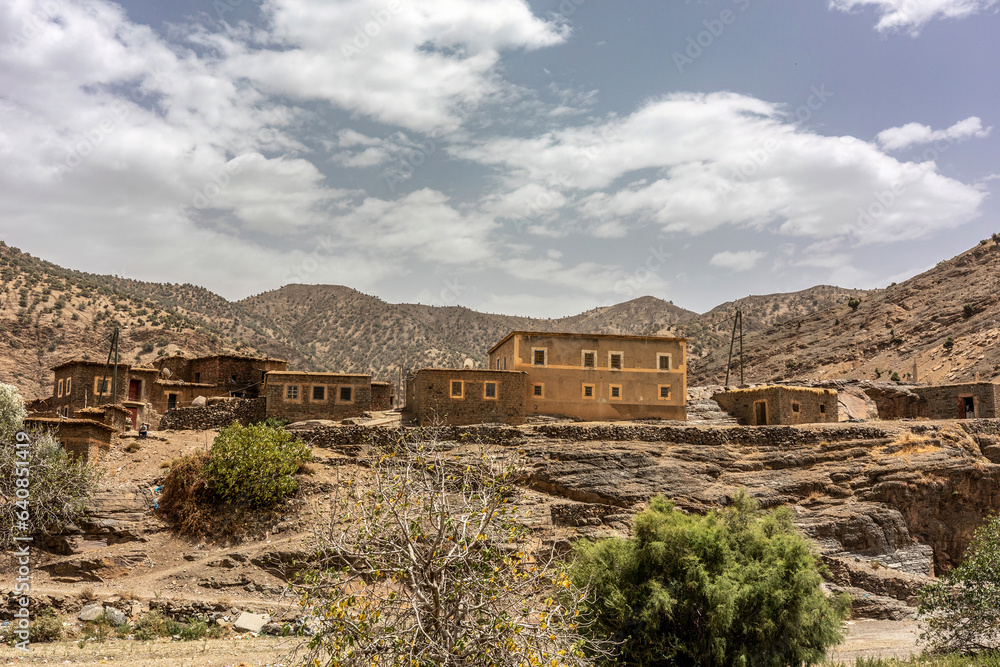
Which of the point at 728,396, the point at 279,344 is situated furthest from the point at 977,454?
the point at 279,344

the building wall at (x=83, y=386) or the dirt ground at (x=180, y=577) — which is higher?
the building wall at (x=83, y=386)

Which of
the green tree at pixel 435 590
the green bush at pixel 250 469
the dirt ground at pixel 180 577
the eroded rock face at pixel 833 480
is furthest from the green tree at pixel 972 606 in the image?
the green bush at pixel 250 469

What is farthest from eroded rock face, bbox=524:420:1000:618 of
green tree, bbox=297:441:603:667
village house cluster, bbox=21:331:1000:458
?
green tree, bbox=297:441:603:667

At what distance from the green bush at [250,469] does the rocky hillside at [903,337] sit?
4365 centimetres

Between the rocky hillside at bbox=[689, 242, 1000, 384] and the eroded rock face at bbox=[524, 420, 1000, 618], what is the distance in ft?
70.4

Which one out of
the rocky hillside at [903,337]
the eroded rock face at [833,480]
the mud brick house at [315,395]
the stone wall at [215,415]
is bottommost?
the eroded rock face at [833,480]

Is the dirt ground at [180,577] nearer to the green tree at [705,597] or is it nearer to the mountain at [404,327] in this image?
the green tree at [705,597]

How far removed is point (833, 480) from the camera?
103 ft

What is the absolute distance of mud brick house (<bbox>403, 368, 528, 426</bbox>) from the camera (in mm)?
34250

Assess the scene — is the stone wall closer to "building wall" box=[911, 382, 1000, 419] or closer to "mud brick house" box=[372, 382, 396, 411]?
"mud brick house" box=[372, 382, 396, 411]

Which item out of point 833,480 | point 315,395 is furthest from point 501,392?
point 833,480

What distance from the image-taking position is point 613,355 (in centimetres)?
3778

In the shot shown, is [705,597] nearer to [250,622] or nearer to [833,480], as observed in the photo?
[250,622]

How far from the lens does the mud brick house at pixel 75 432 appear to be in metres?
26.8
